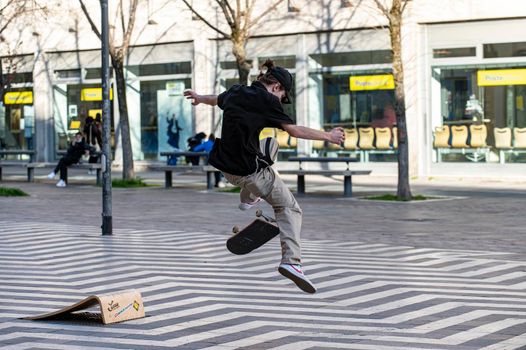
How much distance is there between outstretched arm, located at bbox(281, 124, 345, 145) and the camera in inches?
337

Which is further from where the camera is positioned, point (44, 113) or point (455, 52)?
point (44, 113)

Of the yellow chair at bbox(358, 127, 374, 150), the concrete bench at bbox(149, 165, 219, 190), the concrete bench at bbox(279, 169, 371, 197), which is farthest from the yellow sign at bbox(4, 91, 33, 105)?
the concrete bench at bbox(279, 169, 371, 197)

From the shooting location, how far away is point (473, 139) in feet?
101

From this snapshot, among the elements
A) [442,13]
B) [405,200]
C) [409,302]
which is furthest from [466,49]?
[409,302]

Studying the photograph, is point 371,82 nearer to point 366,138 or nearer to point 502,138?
point 366,138

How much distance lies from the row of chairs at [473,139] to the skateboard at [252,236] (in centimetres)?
2127

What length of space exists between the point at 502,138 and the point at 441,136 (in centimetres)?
173

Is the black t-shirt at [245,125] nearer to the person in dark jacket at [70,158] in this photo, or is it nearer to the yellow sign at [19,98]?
the person in dark jacket at [70,158]

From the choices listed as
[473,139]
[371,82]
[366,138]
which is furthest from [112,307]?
[366,138]

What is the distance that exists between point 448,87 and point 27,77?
1661cm

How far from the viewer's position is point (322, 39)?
1312 inches

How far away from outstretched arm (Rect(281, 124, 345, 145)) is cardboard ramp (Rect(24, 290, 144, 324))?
1.67 m

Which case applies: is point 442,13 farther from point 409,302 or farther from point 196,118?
point 409,302

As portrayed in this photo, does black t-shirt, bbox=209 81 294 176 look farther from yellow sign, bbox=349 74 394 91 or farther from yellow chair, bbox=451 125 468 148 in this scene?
yellow sign, bbox=349 74 394 91
